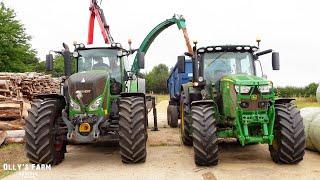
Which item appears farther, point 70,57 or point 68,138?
point 70,57

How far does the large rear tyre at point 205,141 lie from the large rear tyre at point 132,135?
106cm

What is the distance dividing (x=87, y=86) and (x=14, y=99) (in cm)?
701

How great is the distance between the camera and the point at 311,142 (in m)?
11.0

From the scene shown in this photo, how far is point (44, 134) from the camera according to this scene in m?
9.50

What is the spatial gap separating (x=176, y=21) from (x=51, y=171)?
10.9 meters

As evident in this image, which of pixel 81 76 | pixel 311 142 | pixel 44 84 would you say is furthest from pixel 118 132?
pixel 44 84

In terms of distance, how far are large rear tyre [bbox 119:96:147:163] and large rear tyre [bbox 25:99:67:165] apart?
1324 millimetres

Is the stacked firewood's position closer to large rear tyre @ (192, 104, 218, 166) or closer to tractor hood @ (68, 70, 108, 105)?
tractor hood @ (68, 70, 108, 105)

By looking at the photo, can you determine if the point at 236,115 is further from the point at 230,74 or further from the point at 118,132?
the point at 118,132

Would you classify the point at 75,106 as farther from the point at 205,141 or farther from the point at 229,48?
the point at 229,48

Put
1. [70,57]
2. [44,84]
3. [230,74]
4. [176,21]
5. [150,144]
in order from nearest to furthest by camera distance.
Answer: [230,74]
[70,57]
[150,144]
[176,21]
[44,84]

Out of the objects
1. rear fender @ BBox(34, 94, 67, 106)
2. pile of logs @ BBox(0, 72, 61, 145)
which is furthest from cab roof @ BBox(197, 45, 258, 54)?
pile of logs @ BBox(0, 72, 61, 145)

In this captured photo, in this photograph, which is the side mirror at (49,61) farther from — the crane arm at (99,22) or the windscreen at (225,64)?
the crane arm at (99,22)

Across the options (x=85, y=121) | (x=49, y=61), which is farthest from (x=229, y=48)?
(x=49, y=61)
